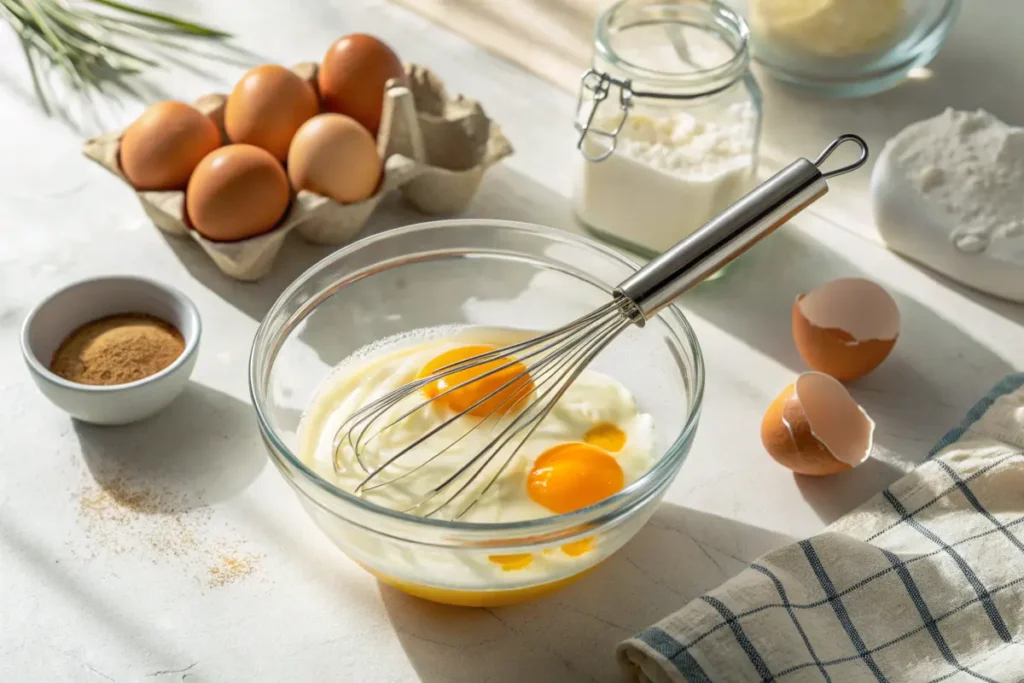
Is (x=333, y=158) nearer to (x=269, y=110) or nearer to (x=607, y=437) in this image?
(x=269, y=110)

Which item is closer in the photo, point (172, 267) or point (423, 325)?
point (423, 325)

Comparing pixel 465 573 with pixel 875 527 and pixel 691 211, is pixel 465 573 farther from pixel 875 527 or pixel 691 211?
pixel 691 211

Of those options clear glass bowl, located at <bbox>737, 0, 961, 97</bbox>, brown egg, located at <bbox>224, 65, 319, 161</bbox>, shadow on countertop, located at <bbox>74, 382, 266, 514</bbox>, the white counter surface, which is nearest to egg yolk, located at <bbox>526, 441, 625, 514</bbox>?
the white counter surface

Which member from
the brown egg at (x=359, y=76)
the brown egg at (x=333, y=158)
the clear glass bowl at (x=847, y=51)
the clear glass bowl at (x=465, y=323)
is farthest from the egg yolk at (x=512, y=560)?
the clear glass bowl at (x=847, y=51)

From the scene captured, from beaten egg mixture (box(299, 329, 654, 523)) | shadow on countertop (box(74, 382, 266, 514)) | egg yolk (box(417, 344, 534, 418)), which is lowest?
shadow on countertop (box(74, 382, 266, 514))

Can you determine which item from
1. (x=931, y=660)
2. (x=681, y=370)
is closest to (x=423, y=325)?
(x=681, y=370)

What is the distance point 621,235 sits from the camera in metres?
1.26

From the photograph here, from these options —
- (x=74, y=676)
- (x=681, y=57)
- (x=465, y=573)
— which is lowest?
(x=74, y=676)

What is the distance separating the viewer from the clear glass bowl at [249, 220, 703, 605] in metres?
0.80

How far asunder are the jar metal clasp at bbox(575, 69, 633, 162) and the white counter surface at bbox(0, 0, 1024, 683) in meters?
0.14

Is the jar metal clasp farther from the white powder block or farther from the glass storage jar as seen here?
the white powder block

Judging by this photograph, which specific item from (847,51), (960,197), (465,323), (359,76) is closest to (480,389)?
(465,323)

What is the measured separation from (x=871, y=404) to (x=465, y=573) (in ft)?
1.66

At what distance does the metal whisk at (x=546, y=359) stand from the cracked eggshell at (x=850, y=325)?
0.77ft
